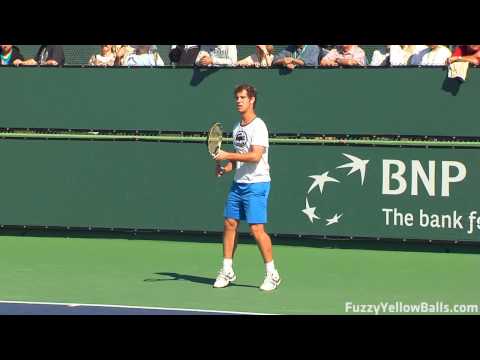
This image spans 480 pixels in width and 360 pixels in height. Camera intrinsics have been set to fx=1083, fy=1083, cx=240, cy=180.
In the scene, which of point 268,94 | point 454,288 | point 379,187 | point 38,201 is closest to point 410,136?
point 379,187

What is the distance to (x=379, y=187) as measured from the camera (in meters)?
14.2

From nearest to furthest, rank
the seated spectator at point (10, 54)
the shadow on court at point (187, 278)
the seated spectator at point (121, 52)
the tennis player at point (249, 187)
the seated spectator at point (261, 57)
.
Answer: the tennis player at point (249, 187)
the shadow on court at point (187, 278)
the seated spectator at point (261, 57)
the seated spectator at point (121, 52)
the seated spectator at point (10, 54)

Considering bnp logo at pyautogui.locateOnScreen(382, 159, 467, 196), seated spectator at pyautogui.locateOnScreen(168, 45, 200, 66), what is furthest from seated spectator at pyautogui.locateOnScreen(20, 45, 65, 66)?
bnp logo at pyautogui.locateOnScreen(382, 159, 467, 196)

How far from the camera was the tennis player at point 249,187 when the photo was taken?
10.8 metres

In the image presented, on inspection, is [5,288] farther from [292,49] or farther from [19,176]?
[292,49]

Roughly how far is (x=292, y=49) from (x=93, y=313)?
6.43 metres

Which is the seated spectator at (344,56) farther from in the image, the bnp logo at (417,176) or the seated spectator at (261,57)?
the bnp logo at (417,176)

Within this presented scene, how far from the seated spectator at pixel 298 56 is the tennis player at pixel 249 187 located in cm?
374

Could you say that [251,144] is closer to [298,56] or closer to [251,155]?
[251,155]

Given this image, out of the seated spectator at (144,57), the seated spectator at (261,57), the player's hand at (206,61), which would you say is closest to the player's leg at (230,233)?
the player's hand at (206,61)

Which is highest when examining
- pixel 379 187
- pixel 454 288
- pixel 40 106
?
pixel 40 106

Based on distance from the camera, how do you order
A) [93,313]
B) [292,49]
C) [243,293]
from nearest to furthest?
[93,313], [243,293], [292,49]

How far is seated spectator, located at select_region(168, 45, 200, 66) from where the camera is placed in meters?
15.4

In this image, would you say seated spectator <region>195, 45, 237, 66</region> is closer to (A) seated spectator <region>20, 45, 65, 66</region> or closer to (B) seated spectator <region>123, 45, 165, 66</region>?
(B) seated spectator <region>123, 45, 165, 66</region>
